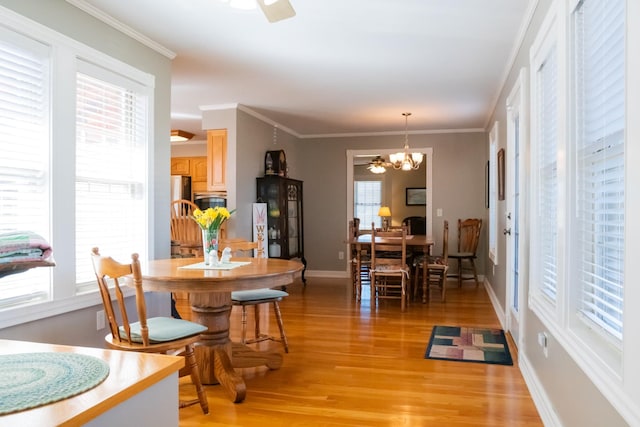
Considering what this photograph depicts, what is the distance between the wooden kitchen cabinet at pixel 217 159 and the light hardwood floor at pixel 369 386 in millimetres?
Answer: 1863

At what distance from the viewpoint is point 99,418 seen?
2.76ft

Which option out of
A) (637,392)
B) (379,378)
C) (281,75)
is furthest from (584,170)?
(281,75)

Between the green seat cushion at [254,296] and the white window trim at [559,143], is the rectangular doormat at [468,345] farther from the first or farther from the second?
the green seat cushion at [254,296]

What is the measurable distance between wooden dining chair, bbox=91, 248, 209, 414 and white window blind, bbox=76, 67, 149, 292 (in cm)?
70

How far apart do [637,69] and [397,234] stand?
5099 mm

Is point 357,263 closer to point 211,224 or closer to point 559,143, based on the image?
point 211,224

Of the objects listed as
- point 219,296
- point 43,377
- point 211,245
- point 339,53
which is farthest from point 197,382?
point 339,53

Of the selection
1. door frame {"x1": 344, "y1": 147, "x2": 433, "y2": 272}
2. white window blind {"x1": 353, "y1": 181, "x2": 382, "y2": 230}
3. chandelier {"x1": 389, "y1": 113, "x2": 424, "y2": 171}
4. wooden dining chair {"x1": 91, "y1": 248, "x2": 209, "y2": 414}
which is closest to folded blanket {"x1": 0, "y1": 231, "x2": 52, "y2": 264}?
wooden dining chair {"x1": 91, "y1": 248, "x2": 209, "y2": 414}

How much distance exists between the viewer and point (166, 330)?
99.2 inches

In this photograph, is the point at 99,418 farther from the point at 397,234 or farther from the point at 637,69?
the point at 397,234

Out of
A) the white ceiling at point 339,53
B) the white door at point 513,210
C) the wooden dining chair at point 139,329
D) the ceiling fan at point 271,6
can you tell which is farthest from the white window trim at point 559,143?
the wooden dining chair at point 139,329

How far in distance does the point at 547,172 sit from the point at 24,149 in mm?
2939

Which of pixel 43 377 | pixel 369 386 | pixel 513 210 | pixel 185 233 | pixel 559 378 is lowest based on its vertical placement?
pixel 369 386

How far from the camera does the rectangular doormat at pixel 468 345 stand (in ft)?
11.6
